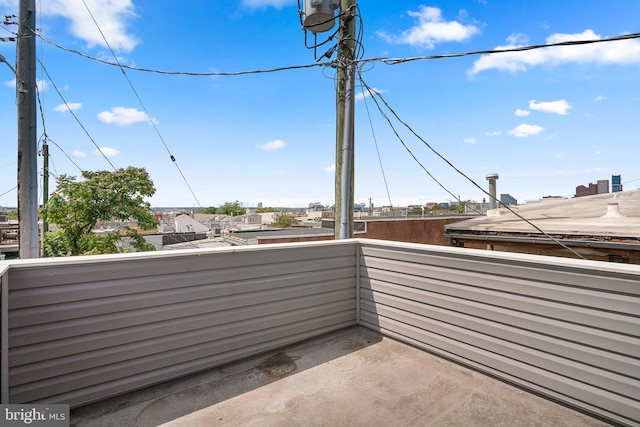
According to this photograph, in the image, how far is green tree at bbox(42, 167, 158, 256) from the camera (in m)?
7.92

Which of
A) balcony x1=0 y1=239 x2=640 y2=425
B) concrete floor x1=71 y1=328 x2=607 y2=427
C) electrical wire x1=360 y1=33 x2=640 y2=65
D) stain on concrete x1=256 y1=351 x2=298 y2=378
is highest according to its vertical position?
electrical wire x1=360 y1=33 x2=640 y2=65

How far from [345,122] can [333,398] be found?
285 centimetres

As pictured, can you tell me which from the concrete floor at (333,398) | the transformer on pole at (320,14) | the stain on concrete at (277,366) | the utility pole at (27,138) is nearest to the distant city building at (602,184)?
the transformer on pole at (320,14)

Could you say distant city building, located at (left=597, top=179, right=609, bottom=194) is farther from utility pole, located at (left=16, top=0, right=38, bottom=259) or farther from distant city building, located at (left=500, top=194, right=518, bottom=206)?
utility pole, located at (left=16, top=0, right=38, bottom=259)

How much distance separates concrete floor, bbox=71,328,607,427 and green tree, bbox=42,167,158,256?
25.1ft

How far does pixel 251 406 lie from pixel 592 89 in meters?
9.05

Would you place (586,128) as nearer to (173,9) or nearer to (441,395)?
(441,395)

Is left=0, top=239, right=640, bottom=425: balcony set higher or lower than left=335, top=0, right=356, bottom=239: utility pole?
lower

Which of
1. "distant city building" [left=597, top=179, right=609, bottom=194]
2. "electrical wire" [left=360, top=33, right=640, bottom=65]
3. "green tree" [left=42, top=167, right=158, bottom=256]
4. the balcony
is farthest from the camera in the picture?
"distant city building" [left=597, top=179, right=609, bottom=194]

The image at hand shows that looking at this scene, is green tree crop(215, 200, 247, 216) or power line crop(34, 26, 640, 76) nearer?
power line crop(34, 26, 640, 76)

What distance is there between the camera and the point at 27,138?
14.0 feet

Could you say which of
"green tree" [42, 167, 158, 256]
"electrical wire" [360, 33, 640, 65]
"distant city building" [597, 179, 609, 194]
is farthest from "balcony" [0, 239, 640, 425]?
"distant city building" [597, 179, 609, 194]

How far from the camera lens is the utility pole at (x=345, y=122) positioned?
3.59 m

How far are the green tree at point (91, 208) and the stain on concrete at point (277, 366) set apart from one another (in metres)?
7.75
